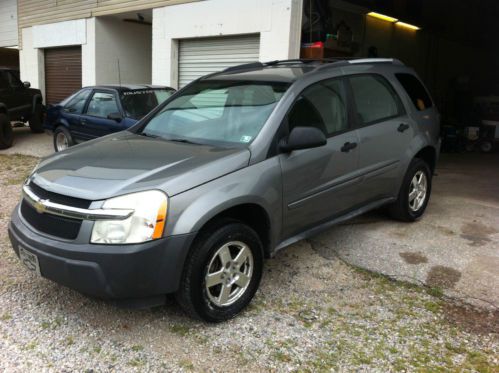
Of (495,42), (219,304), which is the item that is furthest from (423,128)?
(495,42)

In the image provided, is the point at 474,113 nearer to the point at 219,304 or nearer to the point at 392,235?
the point at 392,235

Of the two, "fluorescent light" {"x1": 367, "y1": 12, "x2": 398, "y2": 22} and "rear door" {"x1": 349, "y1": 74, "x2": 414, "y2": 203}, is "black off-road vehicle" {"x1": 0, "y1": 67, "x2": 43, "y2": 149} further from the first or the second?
"rear door" {"x1": 349, "y1": 74, "x2": 414, "y2": 203}

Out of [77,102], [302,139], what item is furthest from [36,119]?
[302,139]

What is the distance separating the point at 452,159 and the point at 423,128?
20.3 ft

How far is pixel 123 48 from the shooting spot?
45.4 ft

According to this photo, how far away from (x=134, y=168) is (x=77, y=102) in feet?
21.3

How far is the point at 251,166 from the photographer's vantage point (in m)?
3.35

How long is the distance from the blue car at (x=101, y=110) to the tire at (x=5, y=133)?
192 centimetres

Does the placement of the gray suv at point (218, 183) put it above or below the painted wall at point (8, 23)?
below

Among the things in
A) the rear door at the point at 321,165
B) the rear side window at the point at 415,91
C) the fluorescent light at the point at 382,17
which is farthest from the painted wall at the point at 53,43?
the rear door at the point at 321,165

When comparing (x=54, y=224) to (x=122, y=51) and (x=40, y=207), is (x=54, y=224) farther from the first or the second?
(x=122, y=51)

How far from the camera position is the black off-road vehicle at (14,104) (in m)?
10.8

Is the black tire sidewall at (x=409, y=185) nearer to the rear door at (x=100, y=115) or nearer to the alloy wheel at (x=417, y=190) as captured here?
the alloy wheel at (x=417, y=190)

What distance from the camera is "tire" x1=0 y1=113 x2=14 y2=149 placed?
35.0ft
